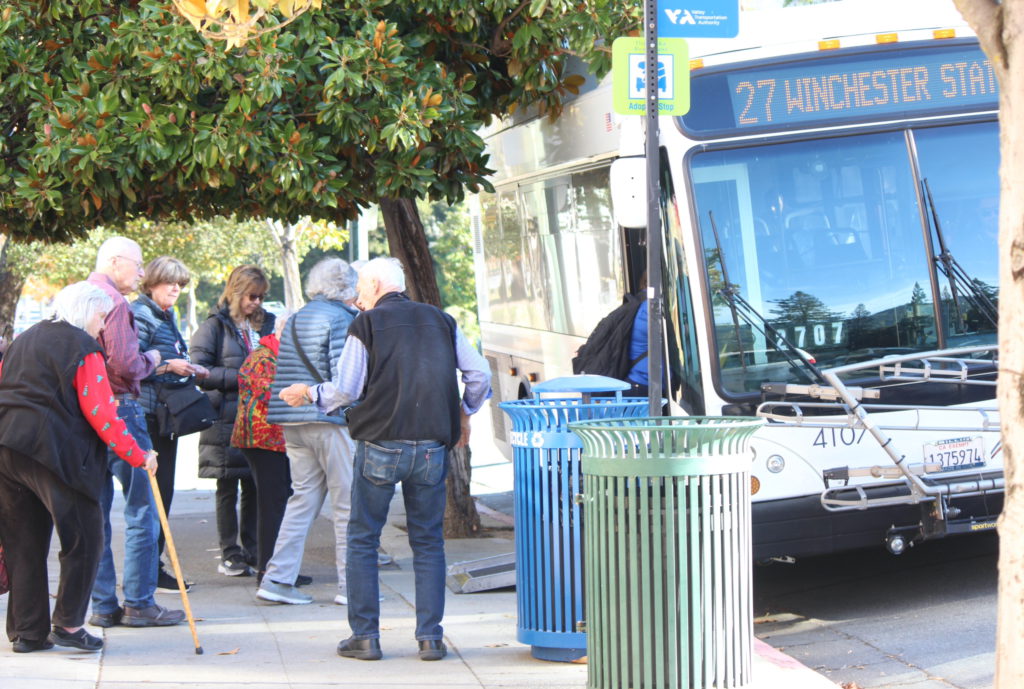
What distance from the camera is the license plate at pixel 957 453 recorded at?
6.98m

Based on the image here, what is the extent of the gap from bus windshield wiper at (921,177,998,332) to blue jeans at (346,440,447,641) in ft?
9.37

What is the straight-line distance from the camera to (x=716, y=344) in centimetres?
697

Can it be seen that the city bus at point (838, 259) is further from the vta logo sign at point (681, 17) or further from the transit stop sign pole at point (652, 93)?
the vta logo sign at point (681, 17)

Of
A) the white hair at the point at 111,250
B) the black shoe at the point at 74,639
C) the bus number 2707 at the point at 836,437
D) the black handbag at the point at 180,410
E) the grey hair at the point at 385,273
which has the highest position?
the white hair at the point at 111,250

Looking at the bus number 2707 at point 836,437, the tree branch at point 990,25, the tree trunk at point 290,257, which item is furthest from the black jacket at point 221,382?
the tree trunk at point 290,257

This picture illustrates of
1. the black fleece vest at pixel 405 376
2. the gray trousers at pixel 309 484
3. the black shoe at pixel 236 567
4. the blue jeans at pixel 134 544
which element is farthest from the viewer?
the black shoe at pixel 236 567

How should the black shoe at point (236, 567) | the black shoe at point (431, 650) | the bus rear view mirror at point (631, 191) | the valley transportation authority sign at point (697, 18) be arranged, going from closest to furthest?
the black shoe at point (431, 650) → the valley transportation authority sign at point (697, 18) → the bus rear view mirror at point (631, 191) → the black shoe at point (236, 567)

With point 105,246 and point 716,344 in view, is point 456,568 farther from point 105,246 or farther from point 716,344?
point 105,246

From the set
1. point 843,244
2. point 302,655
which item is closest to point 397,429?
point 302,655

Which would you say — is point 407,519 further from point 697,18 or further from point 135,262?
point 697,18

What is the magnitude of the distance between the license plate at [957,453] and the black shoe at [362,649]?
9.64 feet

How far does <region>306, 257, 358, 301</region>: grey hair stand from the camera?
23.9 ft

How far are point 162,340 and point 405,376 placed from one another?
7.15ft

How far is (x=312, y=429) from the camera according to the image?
7379mm
